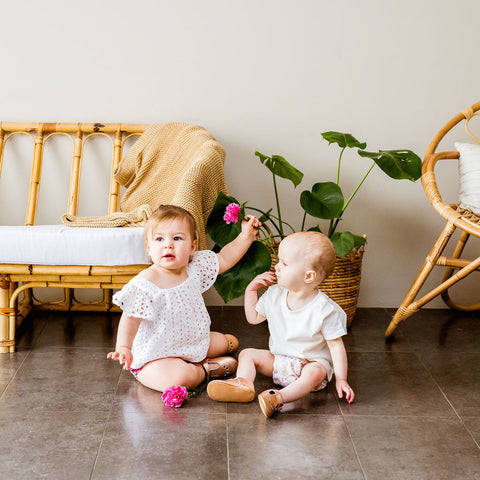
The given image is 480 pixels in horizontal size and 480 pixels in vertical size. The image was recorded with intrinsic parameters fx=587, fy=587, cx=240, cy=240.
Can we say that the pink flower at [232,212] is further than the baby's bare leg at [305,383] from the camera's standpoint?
Yes

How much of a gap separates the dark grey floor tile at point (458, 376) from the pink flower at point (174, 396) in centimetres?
76

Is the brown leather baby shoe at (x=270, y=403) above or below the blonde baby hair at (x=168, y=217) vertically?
below

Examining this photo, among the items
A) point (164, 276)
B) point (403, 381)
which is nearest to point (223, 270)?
point (164, 276)

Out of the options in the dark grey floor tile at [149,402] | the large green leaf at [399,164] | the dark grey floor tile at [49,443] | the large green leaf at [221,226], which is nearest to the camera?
the dark grey floor tile at [49,443]

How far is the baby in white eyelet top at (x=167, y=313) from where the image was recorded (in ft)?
5.49

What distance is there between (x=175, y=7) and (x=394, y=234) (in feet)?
4.28

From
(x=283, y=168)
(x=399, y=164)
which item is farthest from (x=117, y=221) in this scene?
(x=399, y=164)

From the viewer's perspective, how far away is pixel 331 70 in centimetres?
240

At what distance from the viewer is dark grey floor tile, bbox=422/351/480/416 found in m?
1.68

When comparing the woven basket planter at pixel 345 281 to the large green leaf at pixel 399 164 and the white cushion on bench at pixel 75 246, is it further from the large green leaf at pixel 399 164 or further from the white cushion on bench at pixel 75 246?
the white cushion on bench at pixel 75 246

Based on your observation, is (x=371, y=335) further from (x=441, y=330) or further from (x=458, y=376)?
(x=458, y=376)

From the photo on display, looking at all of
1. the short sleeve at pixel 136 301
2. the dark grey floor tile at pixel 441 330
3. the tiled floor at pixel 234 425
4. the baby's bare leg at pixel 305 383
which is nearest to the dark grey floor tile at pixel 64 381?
the tiled floor at pixel 234 425

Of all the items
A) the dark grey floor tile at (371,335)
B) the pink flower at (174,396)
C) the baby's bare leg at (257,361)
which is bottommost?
the dark grey floor tile at (371,335)

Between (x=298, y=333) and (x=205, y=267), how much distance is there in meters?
0.36
